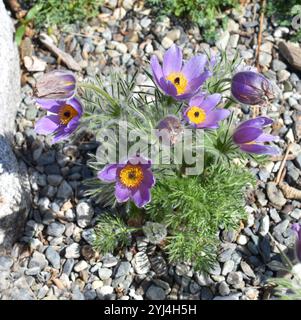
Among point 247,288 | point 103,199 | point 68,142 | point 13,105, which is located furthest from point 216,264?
point 13,105

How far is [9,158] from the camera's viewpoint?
252 cm

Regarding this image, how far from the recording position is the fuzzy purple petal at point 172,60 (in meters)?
2.16

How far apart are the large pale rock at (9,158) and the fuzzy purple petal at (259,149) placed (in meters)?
0.94

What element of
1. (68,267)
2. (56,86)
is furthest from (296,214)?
(56,86)

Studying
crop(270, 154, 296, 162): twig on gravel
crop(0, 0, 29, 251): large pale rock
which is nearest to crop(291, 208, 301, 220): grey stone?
crop(270, 154, 296, 162): twig on gravel

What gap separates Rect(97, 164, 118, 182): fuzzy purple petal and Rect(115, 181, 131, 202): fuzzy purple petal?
4cm

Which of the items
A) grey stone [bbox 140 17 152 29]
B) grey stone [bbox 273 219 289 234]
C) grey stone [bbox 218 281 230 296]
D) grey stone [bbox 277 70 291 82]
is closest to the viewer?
grey stone [bbox 218 281 230 296]

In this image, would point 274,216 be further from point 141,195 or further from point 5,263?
point 5,263

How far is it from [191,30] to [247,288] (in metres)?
1.29

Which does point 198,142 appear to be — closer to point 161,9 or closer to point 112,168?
point 112,168

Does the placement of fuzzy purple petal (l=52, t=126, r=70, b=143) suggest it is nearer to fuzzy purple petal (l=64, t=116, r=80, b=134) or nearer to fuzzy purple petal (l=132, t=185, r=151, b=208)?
fuzzy purple petal (l=64, t=116, r=80, b=134)

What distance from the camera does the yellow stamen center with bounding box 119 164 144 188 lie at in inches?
82.3

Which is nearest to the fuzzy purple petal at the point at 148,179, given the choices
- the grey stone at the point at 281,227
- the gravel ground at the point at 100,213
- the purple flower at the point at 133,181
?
the purple flower at the point at 133,181

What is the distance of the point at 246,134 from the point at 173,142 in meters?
0.26
